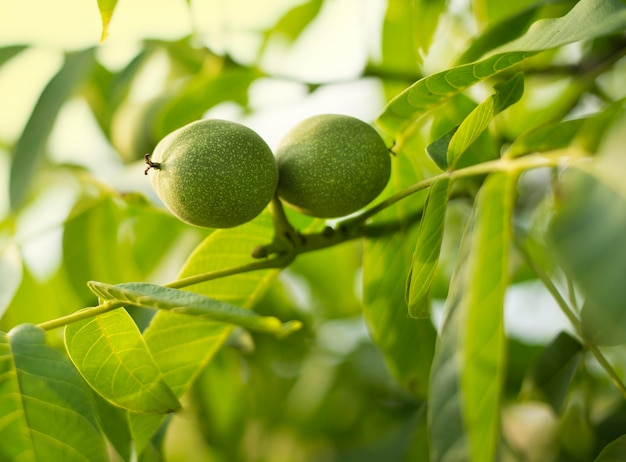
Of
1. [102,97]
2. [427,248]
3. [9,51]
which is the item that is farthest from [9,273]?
[102,97]

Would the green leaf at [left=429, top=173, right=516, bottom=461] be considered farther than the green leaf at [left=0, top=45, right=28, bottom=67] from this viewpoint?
No

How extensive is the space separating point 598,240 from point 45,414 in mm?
768

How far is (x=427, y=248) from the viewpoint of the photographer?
0.96m

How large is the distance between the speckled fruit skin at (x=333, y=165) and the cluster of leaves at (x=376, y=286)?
56 millimetres

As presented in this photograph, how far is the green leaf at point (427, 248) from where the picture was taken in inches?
37.5

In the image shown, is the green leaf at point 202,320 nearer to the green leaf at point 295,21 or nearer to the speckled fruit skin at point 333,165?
the speckled fruit skin at point 333,165

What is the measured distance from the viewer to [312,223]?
4.44 feet

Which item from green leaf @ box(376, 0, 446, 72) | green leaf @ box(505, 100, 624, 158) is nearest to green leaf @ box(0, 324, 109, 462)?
green leaf @ box(505, 100, 624, 158)

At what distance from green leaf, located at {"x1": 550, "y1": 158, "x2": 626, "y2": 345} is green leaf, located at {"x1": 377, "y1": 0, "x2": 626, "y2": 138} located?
16 cm

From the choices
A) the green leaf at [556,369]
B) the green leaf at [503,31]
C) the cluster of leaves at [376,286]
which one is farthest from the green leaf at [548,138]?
the green leaf at [556,369]

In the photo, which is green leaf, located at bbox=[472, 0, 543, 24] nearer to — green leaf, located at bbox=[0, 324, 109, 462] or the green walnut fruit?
the green walnut fruit

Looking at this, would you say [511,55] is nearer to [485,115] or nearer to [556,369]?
[485,115]

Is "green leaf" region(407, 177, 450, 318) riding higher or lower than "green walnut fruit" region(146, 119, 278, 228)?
lower

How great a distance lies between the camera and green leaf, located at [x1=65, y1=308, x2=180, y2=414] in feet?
3.38
